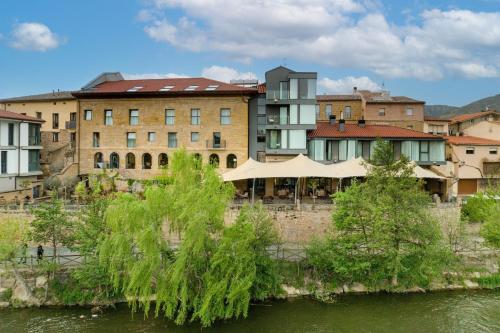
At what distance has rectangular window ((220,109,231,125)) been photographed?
3900cm

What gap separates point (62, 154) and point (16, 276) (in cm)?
2330

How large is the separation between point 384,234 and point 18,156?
104 feet

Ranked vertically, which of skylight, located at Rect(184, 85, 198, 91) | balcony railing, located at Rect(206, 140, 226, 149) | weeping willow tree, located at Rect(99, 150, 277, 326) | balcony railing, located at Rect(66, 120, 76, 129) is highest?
skylight, located at Rect(184, 85, 198, 91)

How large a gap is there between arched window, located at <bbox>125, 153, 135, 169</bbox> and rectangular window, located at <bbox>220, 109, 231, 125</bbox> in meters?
9.28

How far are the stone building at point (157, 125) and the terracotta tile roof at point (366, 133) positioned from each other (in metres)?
6.96

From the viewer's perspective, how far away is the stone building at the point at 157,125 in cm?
3891

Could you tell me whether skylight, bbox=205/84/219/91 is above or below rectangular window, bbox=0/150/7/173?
above

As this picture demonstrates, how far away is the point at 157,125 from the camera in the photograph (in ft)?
131

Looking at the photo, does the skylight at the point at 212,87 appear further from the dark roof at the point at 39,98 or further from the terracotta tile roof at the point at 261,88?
the dark roof at the point at 39,98

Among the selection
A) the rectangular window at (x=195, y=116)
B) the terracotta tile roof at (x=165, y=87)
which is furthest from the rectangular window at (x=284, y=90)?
the rectangular window at (x=195, y=116)

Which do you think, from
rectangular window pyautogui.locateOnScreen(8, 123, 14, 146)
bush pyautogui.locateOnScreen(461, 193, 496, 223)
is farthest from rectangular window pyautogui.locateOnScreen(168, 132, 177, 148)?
bush pyautogui.locateOnScreen(461, 193, 496, 223)

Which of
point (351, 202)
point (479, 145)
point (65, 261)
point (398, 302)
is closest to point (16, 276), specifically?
point (65, 261)

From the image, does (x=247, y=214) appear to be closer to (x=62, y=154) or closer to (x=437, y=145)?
(x=437, y=145)

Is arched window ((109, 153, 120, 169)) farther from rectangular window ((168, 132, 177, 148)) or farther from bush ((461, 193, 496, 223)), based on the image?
bush ((461, 193, 496, 223))
